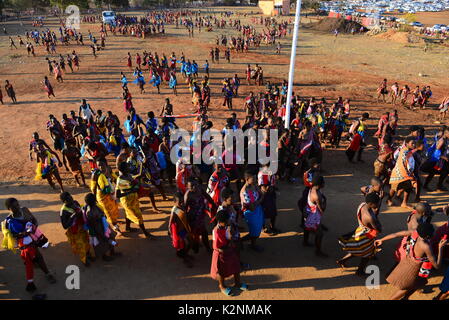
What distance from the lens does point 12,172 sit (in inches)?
355

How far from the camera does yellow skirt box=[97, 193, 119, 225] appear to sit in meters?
5.84

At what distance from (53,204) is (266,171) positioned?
17.9ft

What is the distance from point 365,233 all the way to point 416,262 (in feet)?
2.56

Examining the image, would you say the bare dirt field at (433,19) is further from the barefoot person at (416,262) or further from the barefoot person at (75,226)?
the barefoot person at (75,226)

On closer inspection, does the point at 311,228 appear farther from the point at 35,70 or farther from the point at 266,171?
the point at 35,70

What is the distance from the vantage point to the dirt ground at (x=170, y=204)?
4934mm

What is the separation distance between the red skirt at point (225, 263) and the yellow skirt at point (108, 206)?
2.62 metres

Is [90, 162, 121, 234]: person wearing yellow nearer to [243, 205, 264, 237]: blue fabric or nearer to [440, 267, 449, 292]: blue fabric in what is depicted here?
[243, 205, 264, 237]: blue fabric

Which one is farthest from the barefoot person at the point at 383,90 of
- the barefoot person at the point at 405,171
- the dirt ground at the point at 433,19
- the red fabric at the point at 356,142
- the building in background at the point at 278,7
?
the building in background at the point at 278,7

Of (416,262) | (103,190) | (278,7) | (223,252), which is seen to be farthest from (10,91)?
(278,7)

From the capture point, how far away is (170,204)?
24.2 ft

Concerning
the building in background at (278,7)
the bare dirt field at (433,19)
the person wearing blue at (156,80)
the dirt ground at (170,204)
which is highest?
the building in background at (278,7)

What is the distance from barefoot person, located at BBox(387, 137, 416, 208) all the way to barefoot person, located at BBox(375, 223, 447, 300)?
2.65 m
